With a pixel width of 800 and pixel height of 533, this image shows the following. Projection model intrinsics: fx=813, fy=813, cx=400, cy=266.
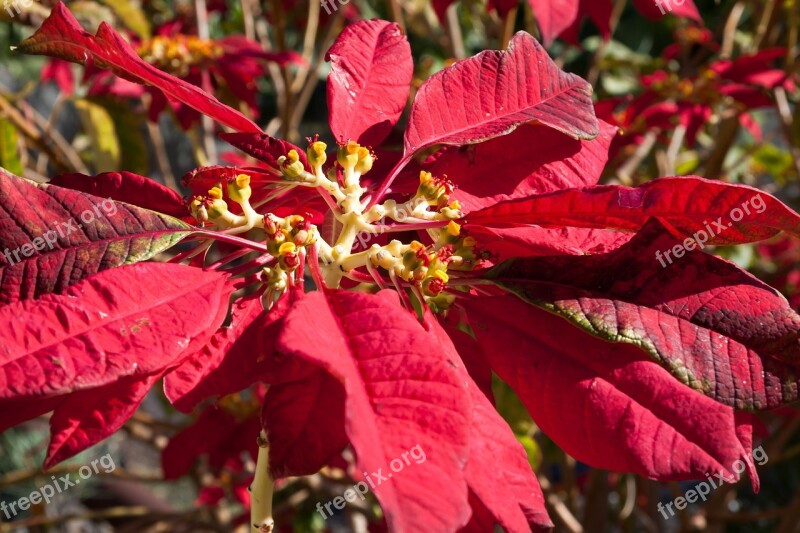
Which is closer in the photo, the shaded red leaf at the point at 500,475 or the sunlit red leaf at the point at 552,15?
the shaded red leaf at the point at 500,475

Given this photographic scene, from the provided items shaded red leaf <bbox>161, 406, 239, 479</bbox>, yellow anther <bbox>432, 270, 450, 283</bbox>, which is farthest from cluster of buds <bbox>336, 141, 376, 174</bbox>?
shaded red leaf <bbox>161, 406, 239, 479</bbox>

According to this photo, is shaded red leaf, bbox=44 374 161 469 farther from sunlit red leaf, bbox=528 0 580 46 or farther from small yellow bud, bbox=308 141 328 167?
sunlit red leaf, bbox=528 0 580 46

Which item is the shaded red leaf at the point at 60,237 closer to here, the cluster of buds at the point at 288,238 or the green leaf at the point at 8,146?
the cluster of buds at the point at 288,238

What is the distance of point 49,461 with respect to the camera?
48 centimetres

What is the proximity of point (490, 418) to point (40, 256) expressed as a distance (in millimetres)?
290

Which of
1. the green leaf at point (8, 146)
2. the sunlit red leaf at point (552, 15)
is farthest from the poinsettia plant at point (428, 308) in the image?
the green leaf at point (8, 146)

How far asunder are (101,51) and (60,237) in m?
Result: 0.13

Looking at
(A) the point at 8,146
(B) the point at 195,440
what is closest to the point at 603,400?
(B) the point at 195,440

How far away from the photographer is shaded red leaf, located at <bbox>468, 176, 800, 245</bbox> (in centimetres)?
51

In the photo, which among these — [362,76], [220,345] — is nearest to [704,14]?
[362,76]

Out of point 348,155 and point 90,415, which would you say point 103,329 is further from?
point 348,155

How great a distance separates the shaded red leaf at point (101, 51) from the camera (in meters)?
0.54

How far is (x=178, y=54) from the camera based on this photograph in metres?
1.46

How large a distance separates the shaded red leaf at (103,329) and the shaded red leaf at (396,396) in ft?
0.25
